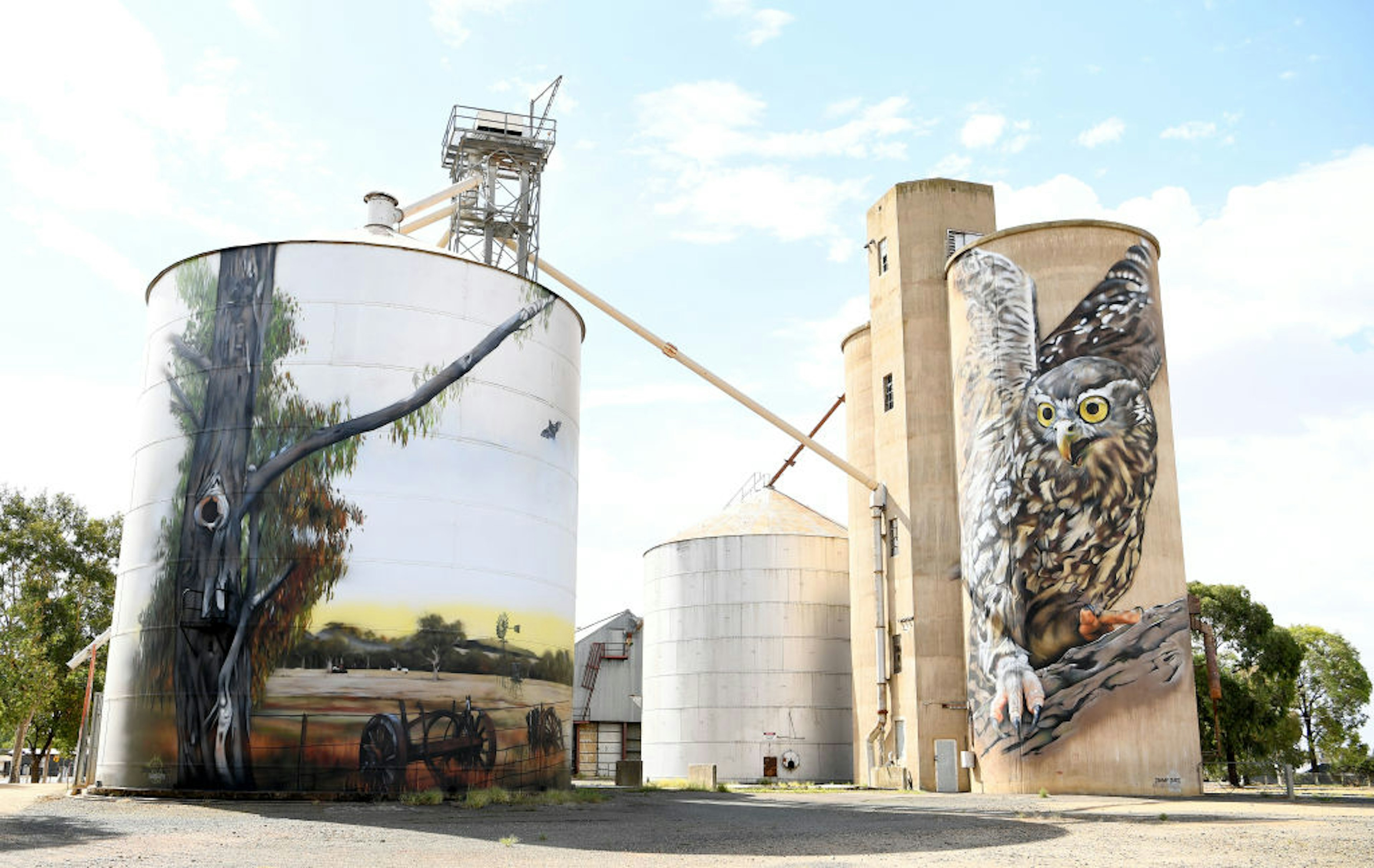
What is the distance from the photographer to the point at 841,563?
155 feet

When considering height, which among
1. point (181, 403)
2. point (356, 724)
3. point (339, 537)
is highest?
point (181, 403)

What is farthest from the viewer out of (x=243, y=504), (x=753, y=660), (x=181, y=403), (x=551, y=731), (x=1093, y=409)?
(x=753, y=660)

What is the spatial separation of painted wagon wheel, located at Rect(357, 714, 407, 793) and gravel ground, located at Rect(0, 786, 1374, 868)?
1.26 m

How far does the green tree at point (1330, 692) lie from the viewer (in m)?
65.3

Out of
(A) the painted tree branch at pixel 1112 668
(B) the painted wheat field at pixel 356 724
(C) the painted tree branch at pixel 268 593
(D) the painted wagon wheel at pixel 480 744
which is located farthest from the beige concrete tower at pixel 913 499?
(C) the painted tree branch at pixel 268 593

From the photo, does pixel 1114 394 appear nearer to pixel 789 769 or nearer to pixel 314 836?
pixel 789 769

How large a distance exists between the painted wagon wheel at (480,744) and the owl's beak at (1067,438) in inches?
730

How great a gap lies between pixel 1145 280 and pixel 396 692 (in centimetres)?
2598

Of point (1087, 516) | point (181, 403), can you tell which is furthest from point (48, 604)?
point (1087, 516)

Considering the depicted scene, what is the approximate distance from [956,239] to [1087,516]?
11.9 m

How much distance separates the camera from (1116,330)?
34.6 meters

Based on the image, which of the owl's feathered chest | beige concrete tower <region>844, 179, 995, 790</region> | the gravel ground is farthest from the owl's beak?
the gravel ground

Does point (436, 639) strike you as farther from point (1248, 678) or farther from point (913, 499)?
point (1248, 678)

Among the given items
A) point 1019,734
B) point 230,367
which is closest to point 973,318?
point 1019,734
